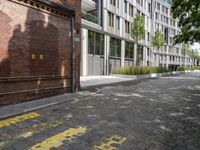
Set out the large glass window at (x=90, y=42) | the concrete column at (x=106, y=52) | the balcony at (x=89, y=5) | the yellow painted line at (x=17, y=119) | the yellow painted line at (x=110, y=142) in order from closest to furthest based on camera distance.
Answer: the yellow painted line at (x=110, y=142) < the yellow painted line at (x=17, y=119) < the balcony at (x=89, y=5) < the large glass window at (x=90, y=42) < the concrete column at (x=106, y=52)

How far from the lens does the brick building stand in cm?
847

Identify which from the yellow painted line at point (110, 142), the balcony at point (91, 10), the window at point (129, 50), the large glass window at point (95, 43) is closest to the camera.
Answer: the yellow painted line at point (110, 142)

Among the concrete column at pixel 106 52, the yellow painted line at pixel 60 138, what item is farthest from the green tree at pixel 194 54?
the yellow painted line at pixel 60 138

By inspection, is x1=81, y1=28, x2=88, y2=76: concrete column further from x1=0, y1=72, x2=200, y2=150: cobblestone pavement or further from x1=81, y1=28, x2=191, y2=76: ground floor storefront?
x1=0, y1=72, x2=200, y2=150: cobblestone pavement

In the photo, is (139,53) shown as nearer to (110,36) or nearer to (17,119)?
(110,36)

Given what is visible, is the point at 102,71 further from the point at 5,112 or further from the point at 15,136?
the point at 15,136

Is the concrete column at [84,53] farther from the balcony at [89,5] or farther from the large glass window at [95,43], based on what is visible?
the balcony at [89,5]

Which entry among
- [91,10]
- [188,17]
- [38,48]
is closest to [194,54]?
[91,10]

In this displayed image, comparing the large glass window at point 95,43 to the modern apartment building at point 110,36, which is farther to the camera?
the large glass window at point 95,43

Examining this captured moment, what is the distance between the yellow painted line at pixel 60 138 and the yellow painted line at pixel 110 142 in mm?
769

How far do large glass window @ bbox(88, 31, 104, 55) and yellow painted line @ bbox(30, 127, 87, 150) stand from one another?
833 inches

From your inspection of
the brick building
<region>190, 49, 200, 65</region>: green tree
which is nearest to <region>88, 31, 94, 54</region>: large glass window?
the brick building

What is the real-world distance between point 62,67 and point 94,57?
1601 centimetres

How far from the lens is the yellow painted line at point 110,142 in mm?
4582
